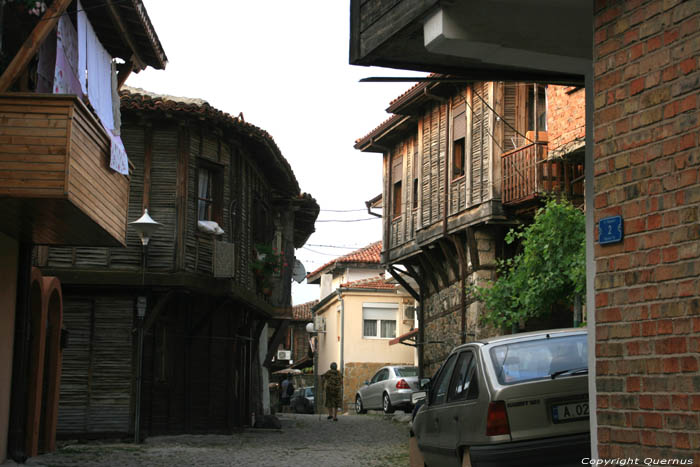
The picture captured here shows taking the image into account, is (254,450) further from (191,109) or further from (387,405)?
(387,405)

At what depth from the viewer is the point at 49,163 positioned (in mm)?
11023

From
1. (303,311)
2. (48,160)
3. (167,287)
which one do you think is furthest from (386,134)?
(303,311)

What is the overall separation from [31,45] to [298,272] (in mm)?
18891

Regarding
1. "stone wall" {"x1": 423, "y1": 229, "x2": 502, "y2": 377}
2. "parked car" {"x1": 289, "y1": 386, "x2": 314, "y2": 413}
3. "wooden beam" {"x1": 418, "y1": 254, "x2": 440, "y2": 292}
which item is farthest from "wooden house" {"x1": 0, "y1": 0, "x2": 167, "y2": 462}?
"parked car" {"x1": 289, "y1": 386, "x2": 314, "y2": 413}

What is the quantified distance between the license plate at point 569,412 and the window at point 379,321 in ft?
124

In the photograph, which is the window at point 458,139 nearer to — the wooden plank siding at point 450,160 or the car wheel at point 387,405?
the wooden plank siding at point 450,160

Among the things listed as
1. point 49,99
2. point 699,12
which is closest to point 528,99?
point 49,99

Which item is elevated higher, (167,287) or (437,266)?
(437,266)

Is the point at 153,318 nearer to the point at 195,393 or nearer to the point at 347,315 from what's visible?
the point at 195,393

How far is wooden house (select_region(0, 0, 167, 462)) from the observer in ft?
36.3

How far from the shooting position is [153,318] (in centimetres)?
1891

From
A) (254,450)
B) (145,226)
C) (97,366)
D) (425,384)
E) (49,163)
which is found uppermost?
(145,226)

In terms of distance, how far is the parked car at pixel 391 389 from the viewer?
30.7m

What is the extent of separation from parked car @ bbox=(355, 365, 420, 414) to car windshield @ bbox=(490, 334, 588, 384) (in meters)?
21.4
